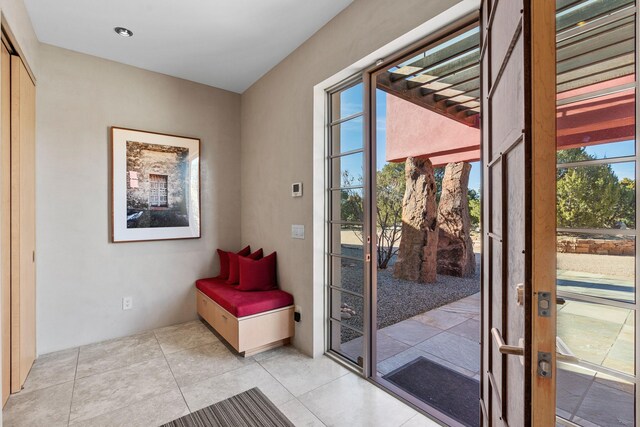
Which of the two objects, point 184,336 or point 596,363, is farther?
point 184,336

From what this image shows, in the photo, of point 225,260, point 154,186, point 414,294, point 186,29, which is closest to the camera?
point 186,29

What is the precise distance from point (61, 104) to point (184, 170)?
1164 millimetres

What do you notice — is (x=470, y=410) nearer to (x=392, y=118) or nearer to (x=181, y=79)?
(x=392, y=118)

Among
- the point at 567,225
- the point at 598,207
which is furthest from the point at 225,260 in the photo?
the point at 598,207

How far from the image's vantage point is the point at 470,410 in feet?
6.24

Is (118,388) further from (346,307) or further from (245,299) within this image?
(346,307)

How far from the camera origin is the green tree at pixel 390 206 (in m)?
3.10

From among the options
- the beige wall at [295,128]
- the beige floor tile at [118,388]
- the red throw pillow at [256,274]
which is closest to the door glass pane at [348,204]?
the beige wall at [295,128]

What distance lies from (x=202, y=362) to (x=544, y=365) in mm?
2507

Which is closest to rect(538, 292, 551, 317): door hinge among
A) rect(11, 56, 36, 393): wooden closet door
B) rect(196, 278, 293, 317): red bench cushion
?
rect(196, 278, 293, 317): red bench cushion

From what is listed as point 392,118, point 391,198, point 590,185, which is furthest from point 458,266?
point 590,185

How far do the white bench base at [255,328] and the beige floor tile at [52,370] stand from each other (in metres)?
1.13

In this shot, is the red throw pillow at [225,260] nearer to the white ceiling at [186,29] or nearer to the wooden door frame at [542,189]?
the white ceiling at [186,29]

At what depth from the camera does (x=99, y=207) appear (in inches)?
112
